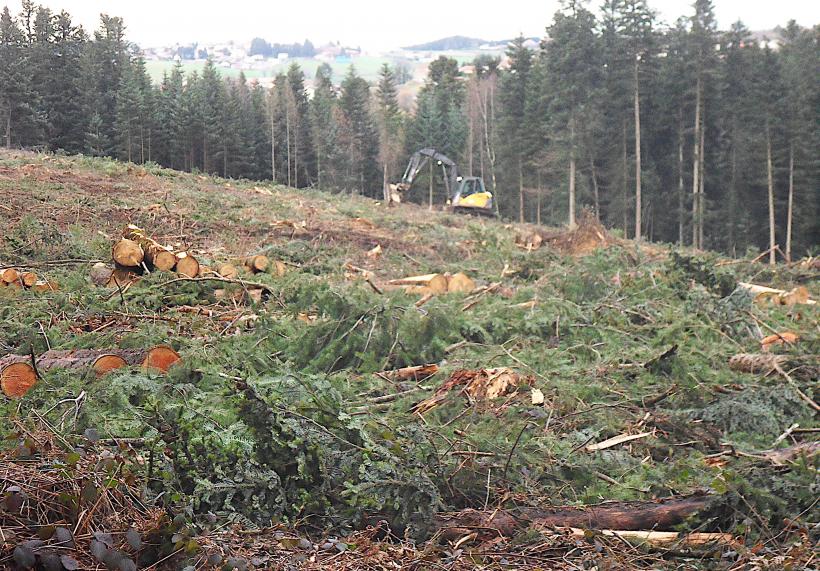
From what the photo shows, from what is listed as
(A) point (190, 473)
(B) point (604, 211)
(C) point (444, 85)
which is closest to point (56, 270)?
(A) point (190, 473)

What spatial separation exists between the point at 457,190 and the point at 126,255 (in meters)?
23.8

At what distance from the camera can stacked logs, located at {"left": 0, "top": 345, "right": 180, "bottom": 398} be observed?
527 cm

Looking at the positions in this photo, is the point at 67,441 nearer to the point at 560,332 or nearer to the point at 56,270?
the point at 560,332

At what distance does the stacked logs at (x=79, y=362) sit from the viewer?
527cm

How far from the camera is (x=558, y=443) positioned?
5012mm

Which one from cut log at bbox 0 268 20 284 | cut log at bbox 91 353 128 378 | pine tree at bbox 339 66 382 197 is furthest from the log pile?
pine tree at bbox 339 66 382 197

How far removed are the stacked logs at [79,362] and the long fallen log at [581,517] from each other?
262 centimetres

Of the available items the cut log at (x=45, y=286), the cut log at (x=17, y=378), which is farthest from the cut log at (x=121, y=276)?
the cut log at (x=17, y=378)

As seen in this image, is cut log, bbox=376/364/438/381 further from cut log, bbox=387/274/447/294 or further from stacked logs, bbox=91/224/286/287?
cut log, bbox=387/274/447/294

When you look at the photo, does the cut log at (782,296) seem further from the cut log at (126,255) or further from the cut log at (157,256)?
the cut log at (126,255)

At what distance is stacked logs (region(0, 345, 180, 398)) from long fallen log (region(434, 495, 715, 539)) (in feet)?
8.61

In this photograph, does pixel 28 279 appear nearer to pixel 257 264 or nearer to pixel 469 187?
pixel 257 264

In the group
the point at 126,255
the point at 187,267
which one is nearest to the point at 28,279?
the point at 126,255

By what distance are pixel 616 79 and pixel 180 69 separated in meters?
29.5
